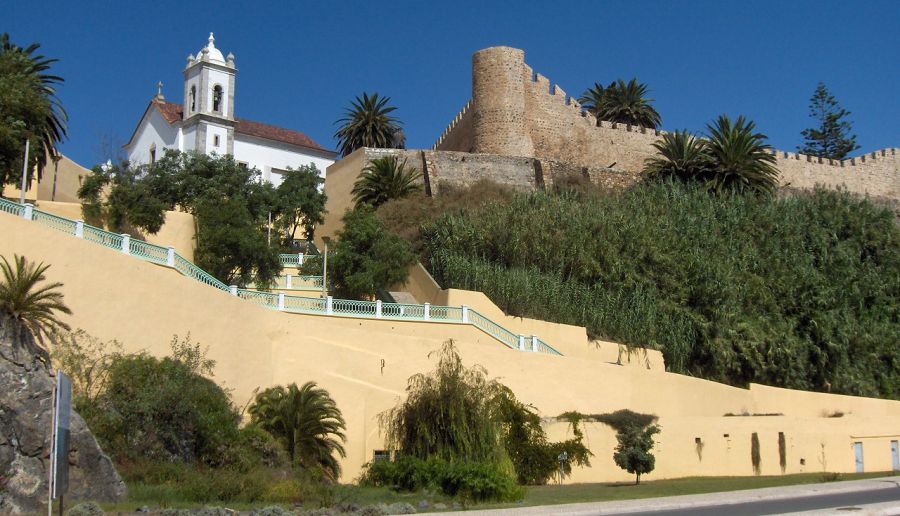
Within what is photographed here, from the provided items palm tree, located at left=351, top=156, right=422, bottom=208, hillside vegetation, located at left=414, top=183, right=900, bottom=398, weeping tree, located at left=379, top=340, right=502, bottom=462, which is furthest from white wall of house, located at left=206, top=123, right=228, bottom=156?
weeping tree, located at left=379, top=340, right=502, bottom=462

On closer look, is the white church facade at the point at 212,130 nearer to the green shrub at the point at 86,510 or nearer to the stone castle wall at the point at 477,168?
→ the stone castle wall at the point at 477,168

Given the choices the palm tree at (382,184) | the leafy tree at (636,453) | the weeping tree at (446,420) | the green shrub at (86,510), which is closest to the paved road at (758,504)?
the leafy tree at (636,453)

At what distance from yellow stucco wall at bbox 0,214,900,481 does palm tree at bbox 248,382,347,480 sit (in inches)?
20.2

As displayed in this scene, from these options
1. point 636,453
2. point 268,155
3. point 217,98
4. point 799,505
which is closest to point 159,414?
point 636,453

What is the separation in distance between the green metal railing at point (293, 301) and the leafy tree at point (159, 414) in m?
2.60

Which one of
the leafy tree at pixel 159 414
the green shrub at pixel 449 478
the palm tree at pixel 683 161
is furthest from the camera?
the palm tree at pixel 683 161

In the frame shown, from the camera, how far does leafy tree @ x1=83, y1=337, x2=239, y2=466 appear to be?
58.3 feet

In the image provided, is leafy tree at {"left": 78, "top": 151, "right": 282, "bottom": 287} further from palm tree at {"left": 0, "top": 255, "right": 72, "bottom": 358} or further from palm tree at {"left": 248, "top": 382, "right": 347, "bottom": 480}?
palm tree at {"left": 0, "top": 255, "right": 72, "bottom": 358}

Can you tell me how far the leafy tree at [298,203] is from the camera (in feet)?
108

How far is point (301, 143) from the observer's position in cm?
4812

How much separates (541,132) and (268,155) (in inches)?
516

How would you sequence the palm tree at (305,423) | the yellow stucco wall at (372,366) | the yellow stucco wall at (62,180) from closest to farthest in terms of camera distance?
the yellow stucco wall at (372,366) < the palm tree at (305,423) < the yellow stucco wall at (62,180)

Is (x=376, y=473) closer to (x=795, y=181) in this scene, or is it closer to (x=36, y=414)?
(x=36, y=414)

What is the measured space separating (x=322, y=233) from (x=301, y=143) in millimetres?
12207
